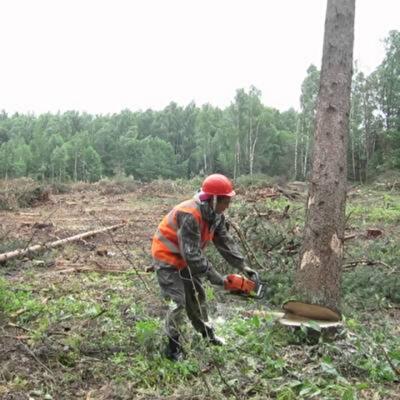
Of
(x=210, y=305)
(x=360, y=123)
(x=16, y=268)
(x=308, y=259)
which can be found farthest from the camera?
(x=360, y=123)

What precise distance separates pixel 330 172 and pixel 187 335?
87.7 inches

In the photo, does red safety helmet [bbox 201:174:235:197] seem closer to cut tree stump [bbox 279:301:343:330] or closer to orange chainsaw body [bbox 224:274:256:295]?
orange chainsaw body [bbox 224:274:256:295]

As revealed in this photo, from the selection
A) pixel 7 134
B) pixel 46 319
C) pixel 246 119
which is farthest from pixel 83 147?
A: pixel 46 319

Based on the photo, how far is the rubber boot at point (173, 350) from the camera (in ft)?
14.8

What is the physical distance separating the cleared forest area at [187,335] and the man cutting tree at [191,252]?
0.65 ft

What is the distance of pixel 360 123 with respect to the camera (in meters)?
45.3

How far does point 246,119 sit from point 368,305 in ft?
166

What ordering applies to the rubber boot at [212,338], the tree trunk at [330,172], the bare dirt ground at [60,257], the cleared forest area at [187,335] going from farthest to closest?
the tree trunk at [330,172], the rubber boot at [212,338], the bare dirt ground at [60,257], the cleared forest area at [187,335]

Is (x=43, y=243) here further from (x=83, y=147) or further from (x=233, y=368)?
(x=83, y=147)

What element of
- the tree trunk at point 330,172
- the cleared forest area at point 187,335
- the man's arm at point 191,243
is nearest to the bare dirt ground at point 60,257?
the cleared forest area at point 187,335

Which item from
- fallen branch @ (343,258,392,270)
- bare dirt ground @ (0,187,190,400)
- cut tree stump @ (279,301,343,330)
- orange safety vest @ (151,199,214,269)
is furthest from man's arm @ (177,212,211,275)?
fallen branch @ (343,258,392,270)

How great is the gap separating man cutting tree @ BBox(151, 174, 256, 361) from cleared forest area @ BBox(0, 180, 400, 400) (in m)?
0.20

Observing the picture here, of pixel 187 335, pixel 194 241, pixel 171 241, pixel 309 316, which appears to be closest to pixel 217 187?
pixel 194 241

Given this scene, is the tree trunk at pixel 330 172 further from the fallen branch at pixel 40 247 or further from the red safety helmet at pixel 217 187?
the fallen branch at pixel 40 247
